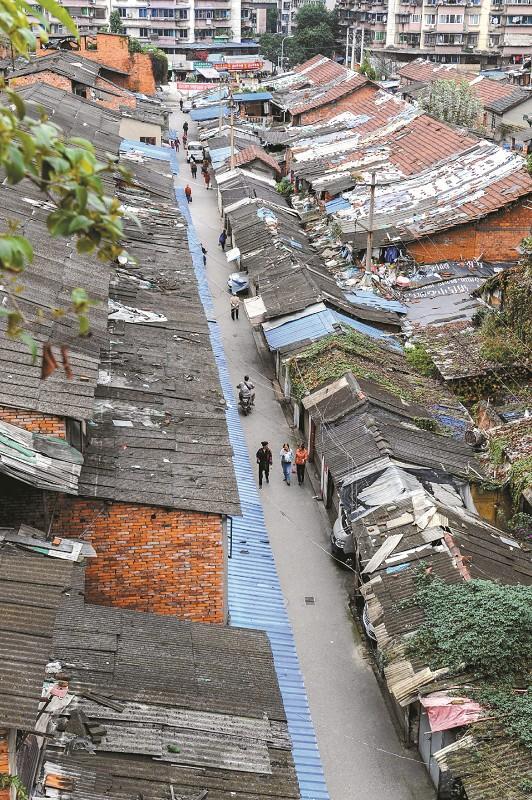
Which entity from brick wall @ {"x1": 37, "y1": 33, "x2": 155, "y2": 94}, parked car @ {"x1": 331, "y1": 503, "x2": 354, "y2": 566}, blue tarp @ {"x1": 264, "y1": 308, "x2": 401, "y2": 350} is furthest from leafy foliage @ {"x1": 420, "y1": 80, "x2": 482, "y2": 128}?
parked car @ {"x1": 331, "y1": 503, "x2": 354, "y2": 566}

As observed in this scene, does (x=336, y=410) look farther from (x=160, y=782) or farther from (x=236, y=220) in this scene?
(x=236, y=220)

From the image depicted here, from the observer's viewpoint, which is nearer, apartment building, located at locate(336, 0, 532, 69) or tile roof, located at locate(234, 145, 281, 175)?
tile roof, located at locate(234, 145, 281, 175)

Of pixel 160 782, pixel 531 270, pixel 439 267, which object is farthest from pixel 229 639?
pixel 439 267

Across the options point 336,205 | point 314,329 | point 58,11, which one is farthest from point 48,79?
point 58,11

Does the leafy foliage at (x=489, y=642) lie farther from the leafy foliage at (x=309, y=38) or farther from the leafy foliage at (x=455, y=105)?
the leafy foliage at (x=309, y=38)

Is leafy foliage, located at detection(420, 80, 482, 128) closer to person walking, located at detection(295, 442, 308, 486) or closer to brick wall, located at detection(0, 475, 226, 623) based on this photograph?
person walking, located at detection(295, 442, 308, 486)

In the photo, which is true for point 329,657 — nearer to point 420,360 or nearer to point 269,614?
point 269,614
